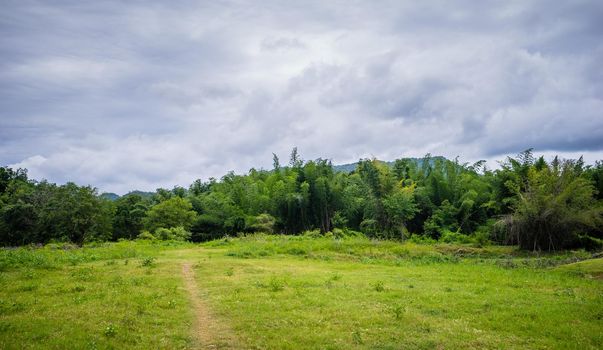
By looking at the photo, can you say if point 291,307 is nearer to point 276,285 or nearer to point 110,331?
point 276,285

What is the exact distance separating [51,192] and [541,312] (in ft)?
244

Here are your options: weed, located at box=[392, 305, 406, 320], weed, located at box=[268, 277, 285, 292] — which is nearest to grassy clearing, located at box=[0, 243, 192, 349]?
weed, located at box=[268, 277, 285, 292]

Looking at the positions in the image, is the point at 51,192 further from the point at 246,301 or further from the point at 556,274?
the point at 556,274

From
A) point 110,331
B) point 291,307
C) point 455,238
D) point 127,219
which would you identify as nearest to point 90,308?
point 110,331

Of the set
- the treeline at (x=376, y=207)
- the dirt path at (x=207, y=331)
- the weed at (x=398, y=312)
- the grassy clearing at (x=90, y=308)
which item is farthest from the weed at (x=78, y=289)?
the treeline at (x=376, y=207)

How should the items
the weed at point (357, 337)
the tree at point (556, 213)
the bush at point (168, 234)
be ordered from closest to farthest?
the weed at point (357, 337)
the tree at point (556, 213)
the bush at point (168, 234)

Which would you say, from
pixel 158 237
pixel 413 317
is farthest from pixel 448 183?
pixel 413 317

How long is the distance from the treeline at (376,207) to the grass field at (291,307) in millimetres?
15351

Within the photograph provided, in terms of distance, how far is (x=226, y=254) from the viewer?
110 ft

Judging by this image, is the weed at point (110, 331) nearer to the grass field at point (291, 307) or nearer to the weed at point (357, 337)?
the grass field at point (291, 307)

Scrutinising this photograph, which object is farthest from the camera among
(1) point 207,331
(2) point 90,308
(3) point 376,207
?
Answer: (3) point 376,207

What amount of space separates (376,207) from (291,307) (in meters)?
41.9

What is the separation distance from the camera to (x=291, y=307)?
579 inches

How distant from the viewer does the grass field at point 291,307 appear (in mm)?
11344
